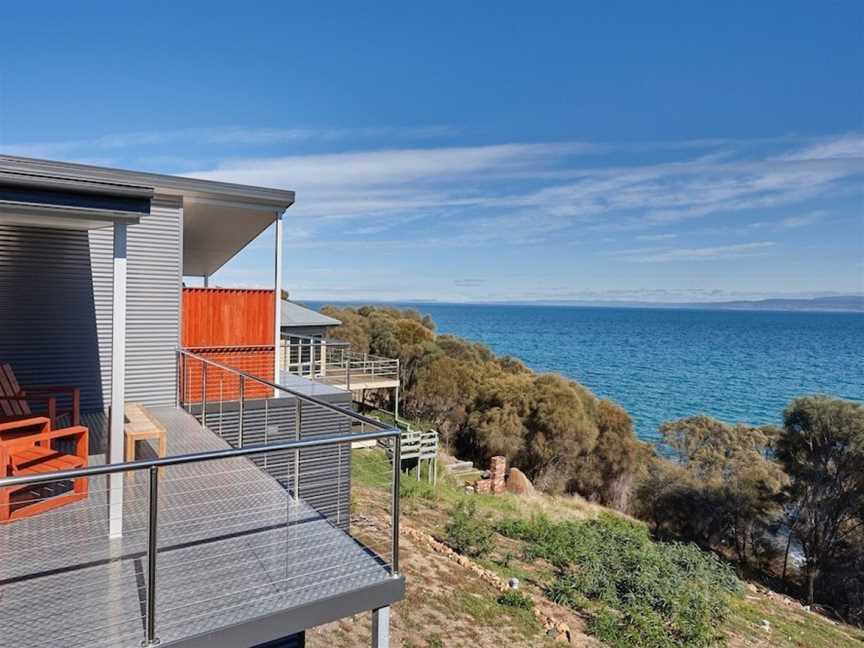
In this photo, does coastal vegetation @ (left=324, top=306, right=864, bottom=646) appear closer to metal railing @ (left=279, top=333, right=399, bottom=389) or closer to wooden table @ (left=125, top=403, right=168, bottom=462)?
metal railing @ (left=279, top=333, right=399, bottom=389)

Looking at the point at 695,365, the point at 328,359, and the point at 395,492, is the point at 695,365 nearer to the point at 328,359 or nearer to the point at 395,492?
the point at 328,359

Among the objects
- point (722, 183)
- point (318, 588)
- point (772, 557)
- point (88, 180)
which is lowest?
→ point (772, 557)

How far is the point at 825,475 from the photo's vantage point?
1777cm

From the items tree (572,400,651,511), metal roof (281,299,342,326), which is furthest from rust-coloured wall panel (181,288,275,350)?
tree (572,400,651,511)

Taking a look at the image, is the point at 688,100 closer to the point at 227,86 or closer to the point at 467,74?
the point at 467,74

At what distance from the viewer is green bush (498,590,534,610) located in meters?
8.89

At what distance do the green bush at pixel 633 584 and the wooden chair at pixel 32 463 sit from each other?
292 inches

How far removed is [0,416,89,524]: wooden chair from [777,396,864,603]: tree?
65.8 ft

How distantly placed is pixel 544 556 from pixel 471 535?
169 cm

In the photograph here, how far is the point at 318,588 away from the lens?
3.16 meters

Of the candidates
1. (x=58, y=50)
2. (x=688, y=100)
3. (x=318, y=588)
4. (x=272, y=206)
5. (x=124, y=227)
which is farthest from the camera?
(x=688, y=100)

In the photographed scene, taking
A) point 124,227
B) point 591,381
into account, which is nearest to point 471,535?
point 124,227

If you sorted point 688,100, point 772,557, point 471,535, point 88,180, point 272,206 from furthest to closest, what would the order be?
point 688,100 < point 772,557 < point 471,535 < point 272,206 < point 88,180

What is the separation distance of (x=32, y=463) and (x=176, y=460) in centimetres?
214
